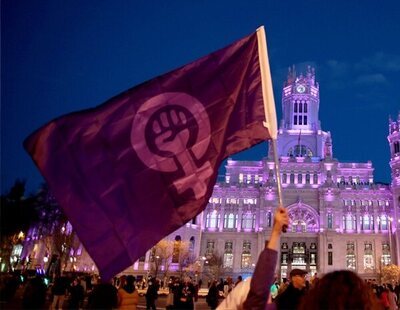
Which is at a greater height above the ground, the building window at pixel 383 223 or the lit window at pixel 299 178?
the lit window at pixel 299 178

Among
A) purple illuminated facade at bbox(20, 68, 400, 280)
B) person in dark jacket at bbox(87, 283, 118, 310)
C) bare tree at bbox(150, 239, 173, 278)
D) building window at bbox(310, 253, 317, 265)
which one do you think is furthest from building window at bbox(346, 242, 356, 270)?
person in dark jacket at bbox(87, 283, 118, 310)

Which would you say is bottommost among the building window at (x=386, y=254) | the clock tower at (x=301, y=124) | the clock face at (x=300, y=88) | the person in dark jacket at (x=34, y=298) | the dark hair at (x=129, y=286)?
the person in dark jacket at (x=34, y=298)

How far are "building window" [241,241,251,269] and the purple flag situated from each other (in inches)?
2739

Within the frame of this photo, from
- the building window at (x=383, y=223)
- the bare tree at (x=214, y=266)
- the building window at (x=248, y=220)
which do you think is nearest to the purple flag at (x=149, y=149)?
the bare tree at (x=214, y=266)

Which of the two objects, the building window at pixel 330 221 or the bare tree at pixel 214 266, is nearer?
the bare tree at pixel 214 266

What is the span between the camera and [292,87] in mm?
94312

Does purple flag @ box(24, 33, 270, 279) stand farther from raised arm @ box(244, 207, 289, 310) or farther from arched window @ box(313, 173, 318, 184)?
arched window @ box(313, 173, 318, 184)

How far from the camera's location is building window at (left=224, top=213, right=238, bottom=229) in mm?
77625

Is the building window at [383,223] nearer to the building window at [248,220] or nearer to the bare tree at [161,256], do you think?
the building window at [248,220]

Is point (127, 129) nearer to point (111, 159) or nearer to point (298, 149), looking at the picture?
point (111, 159)

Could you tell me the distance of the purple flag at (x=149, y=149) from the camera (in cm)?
582

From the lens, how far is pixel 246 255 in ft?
244

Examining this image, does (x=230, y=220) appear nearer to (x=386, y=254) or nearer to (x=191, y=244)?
(x=191, y=244)

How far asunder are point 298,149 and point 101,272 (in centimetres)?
8301
